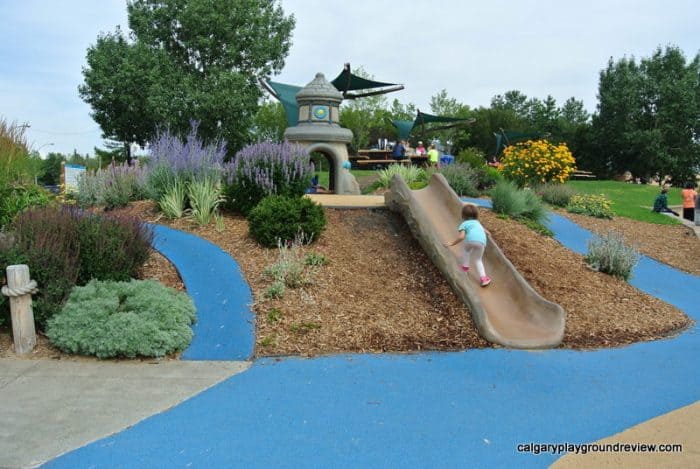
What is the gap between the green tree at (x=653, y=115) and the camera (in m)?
35.8

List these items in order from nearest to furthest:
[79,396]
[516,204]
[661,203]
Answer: [79,396] → [516,204] → [661,203]

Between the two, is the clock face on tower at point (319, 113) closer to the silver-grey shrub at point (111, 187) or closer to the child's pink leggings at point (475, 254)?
the silver-grey shrub at point (111, 187)

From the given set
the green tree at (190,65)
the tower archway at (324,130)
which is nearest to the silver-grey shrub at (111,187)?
the tower archway at (324,130)

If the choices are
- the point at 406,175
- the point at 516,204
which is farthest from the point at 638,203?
the point at 516,204

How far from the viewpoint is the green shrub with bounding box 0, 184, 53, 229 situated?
7.74 m

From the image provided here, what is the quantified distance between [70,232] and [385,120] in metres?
41.1

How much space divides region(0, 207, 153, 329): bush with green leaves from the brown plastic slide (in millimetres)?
4051

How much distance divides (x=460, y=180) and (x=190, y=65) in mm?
16619

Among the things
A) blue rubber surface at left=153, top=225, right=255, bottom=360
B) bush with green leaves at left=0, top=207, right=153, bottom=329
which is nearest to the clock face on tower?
blue rubber surface at left=153, top=225, right=255, bottom=360

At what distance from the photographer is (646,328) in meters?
6.84

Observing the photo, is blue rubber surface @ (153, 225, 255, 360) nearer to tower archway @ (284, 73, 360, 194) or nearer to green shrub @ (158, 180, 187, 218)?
green shrub @ (158, 180, 187, 218)

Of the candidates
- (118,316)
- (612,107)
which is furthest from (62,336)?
(612,107)

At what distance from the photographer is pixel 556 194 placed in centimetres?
1625

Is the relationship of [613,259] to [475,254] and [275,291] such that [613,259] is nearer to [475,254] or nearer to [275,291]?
[475,254]
